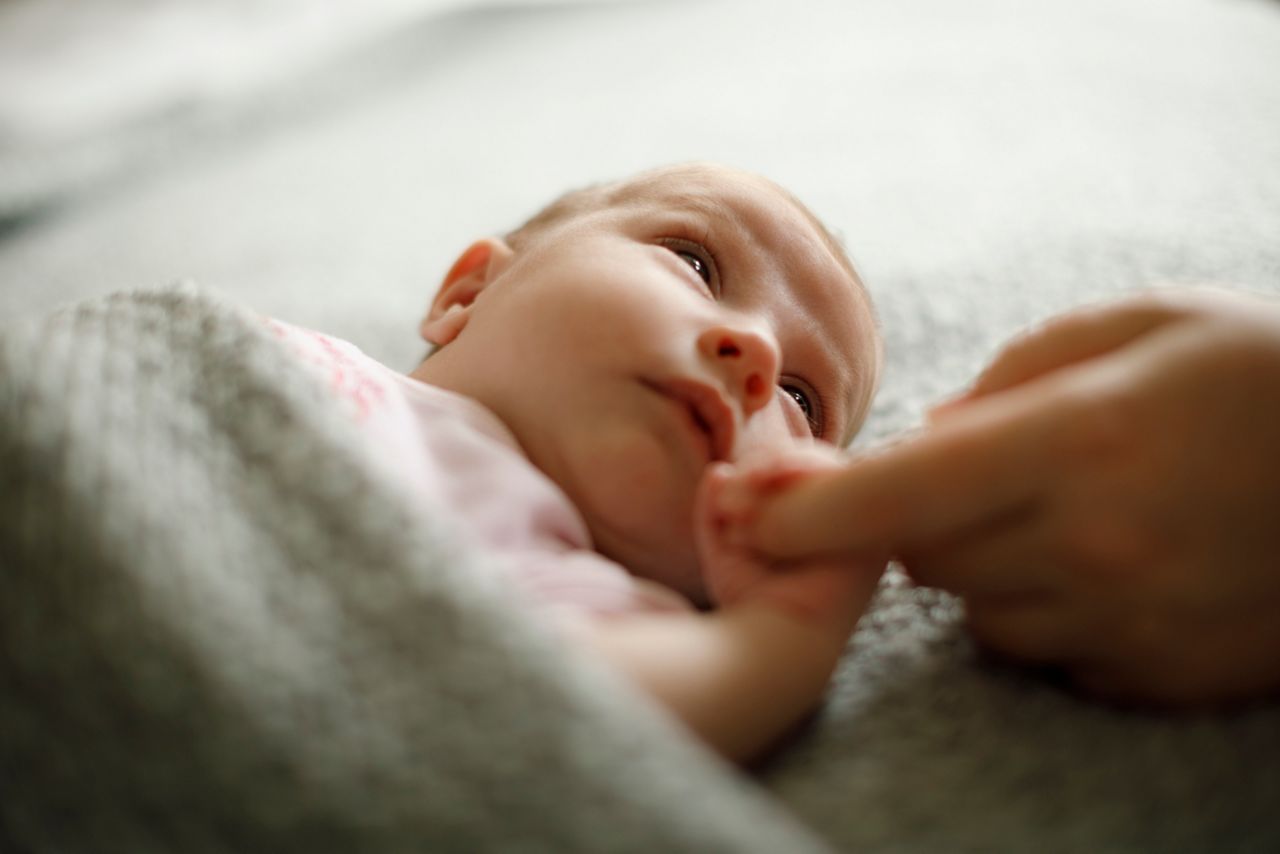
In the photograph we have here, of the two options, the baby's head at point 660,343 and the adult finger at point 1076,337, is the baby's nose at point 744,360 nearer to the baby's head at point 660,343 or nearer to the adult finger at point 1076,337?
the baby's head at point 660,343

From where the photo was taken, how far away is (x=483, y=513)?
666 mm

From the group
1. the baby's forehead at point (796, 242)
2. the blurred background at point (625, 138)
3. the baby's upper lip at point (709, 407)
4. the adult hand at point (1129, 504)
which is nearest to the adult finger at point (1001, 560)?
the adult hand at point (1129, 504)

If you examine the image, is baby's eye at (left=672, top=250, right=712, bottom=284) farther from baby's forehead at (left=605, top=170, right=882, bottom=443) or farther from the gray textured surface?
the gray textured surface

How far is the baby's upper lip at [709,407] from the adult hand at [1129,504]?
0.44 feet

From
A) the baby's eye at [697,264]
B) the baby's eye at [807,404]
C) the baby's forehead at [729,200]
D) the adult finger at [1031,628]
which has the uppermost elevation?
the baby's forehead at [729,200]

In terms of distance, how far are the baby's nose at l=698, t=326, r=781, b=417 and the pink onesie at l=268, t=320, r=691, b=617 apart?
0.42 feet

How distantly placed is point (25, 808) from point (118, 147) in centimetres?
161

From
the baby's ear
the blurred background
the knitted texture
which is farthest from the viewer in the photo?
the blurred background

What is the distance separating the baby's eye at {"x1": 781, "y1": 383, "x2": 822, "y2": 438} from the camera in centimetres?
84

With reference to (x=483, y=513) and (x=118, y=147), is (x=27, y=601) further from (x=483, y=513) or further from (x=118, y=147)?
(x=118, y=147)

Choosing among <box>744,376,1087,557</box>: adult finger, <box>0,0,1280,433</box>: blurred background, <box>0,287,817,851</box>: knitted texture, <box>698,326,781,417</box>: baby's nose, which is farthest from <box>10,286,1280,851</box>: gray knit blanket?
<box>0,0,1280,433</box>: blurred background

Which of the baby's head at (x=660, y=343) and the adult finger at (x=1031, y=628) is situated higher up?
the baby's head at (x=660, y=343)

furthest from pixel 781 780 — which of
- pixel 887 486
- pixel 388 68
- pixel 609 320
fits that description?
pixel 388 68

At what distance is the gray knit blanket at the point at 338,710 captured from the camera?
431 millimetres
